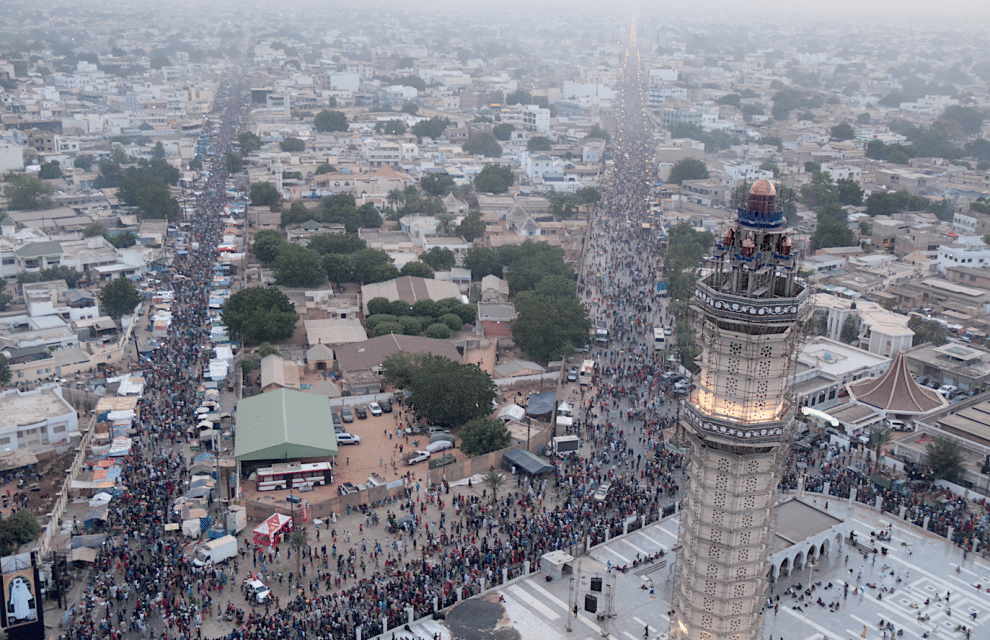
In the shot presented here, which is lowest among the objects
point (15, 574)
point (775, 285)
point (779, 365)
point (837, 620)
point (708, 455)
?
point (837, 620)

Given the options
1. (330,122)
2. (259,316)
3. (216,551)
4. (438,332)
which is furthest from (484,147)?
(216,551)

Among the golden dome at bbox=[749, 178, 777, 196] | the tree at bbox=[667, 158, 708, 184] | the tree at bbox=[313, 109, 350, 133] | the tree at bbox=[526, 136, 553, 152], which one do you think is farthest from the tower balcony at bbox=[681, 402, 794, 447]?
the tree at bbox=[313, 109, 350, 133]

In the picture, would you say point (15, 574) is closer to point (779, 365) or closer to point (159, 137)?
point (779, 365)

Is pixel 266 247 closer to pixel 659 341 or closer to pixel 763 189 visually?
pixel 659 341

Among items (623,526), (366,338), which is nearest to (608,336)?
(366,338)

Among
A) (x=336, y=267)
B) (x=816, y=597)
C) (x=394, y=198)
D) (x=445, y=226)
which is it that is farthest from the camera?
(x=394, y=198)
